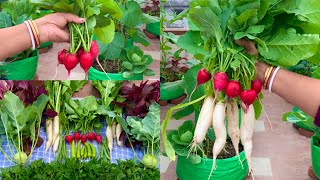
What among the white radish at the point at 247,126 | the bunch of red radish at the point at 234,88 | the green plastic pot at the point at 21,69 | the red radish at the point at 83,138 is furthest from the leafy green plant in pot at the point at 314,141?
the green plastic pot at the point at 21,69

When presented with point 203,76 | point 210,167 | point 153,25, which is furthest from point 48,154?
point 153,25

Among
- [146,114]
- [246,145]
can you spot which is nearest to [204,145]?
[146,114]

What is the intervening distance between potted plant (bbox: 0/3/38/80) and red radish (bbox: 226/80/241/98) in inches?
53.0

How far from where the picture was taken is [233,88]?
41.1 inches

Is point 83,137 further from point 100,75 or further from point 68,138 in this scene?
point 100,75

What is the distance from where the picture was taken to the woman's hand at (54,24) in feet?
4.15

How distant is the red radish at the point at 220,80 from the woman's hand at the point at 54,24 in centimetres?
48

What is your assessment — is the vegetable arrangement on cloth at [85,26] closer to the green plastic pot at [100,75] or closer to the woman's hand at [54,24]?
the woman's hand at [54,24]

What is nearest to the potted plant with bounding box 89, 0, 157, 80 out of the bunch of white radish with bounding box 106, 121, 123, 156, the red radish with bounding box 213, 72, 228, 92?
the bunch of white radish with bounding box 106, 121, 123, 156

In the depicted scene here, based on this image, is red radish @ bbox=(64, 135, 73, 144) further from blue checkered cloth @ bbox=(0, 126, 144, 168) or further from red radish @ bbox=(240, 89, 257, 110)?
red radish @ bbox=(240, 89, 257, 110)

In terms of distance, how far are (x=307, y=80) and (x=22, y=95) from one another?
1.32m

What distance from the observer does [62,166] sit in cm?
164

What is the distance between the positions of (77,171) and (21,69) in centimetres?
74

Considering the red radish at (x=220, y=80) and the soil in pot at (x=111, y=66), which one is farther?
the soil in pot at (x=111, y=66)
